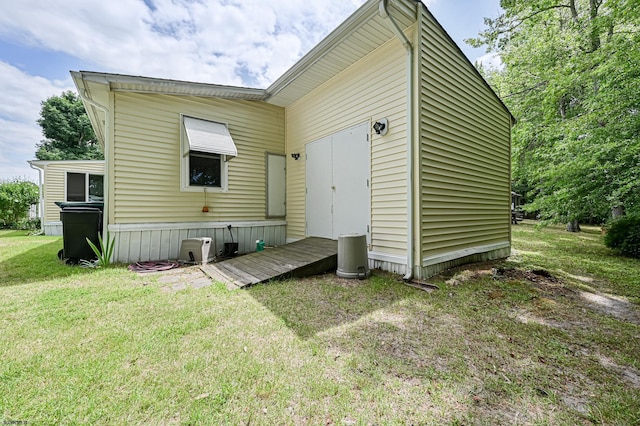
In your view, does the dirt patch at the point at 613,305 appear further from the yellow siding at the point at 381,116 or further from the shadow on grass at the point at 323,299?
the yellow siding at the point at 381,116

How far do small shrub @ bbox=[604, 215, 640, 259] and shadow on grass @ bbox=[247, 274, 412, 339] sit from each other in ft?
21.4

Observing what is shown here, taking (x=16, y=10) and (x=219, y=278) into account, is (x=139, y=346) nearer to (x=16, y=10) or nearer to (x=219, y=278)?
(x=219, y=278)

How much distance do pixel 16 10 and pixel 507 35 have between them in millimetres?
13789

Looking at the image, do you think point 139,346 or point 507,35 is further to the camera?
point 507,35

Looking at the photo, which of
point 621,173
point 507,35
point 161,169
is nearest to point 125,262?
point 161,169

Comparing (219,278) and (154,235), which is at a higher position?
(154,235)

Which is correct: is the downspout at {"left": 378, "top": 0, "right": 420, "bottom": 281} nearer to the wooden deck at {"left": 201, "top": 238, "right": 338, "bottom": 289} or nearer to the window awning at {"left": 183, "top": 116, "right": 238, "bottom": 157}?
the wooden deck at {"left": 201, "top": 238, "right": 338, "bottom": 289}

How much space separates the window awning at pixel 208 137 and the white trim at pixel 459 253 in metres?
4.26

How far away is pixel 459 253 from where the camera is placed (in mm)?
4789

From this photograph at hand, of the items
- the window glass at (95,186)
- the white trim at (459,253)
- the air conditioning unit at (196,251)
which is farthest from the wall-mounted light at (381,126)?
the window glass at (95,186)

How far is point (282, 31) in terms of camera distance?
7246mm

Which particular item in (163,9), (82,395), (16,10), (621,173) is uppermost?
(163,9)

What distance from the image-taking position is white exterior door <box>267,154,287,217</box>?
21.7 feet

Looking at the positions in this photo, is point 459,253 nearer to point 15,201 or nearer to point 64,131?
point 15,201
